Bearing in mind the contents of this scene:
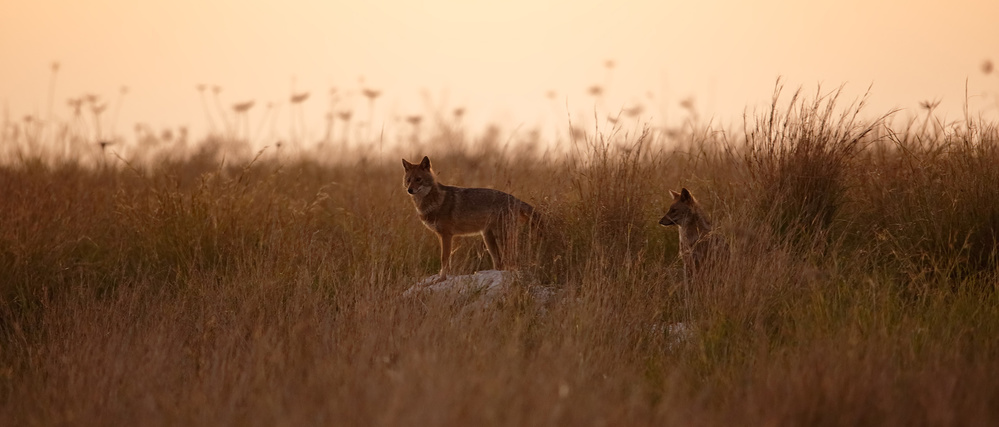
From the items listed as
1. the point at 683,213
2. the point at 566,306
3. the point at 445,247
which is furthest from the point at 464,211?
the point at 566,306

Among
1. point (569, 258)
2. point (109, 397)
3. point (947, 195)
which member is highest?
point (947, 195)

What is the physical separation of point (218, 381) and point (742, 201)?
4.98 meters

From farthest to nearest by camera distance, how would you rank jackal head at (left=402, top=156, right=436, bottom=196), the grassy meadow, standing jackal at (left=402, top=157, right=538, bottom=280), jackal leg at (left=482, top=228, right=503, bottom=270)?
jackal head at (left=402, top=156, right=436, bottom=196) → jackal leg at (left=482, top=228, right=503, bottom=270) → standing jackal at (left=402, top=157, right=538, bottom=280) → the grassy meadow

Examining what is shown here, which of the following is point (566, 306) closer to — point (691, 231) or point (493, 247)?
point (691, 231)

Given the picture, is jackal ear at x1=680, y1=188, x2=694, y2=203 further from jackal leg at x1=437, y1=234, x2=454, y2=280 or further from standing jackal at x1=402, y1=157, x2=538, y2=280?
jackal leg at x1=437, y1=234, x2=454, y2=280

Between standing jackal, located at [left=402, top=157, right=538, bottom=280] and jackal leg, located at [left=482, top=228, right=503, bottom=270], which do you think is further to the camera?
jackal leg, located at [left=482, top=228, right=503, bottom=270]

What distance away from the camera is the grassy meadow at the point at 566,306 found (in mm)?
4559

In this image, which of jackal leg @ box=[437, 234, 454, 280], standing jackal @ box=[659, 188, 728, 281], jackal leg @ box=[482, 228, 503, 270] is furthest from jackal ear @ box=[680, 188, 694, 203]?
jackal leg @ box=[437, 234, 454, 280]

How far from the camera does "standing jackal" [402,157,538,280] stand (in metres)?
8.55

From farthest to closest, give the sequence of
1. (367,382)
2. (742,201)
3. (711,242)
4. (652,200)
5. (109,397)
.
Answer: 1. (652,200)
2. (742,201)
3. (711,242)
4. (109,397)
5. (367,382)

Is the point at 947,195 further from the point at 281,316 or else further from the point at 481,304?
the point at 281,316

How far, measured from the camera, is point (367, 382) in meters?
4.69

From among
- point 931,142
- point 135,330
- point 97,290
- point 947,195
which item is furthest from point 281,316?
point 931,142

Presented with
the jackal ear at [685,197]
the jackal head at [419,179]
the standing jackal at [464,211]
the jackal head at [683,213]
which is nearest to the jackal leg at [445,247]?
the standing jackal at [464,211]
